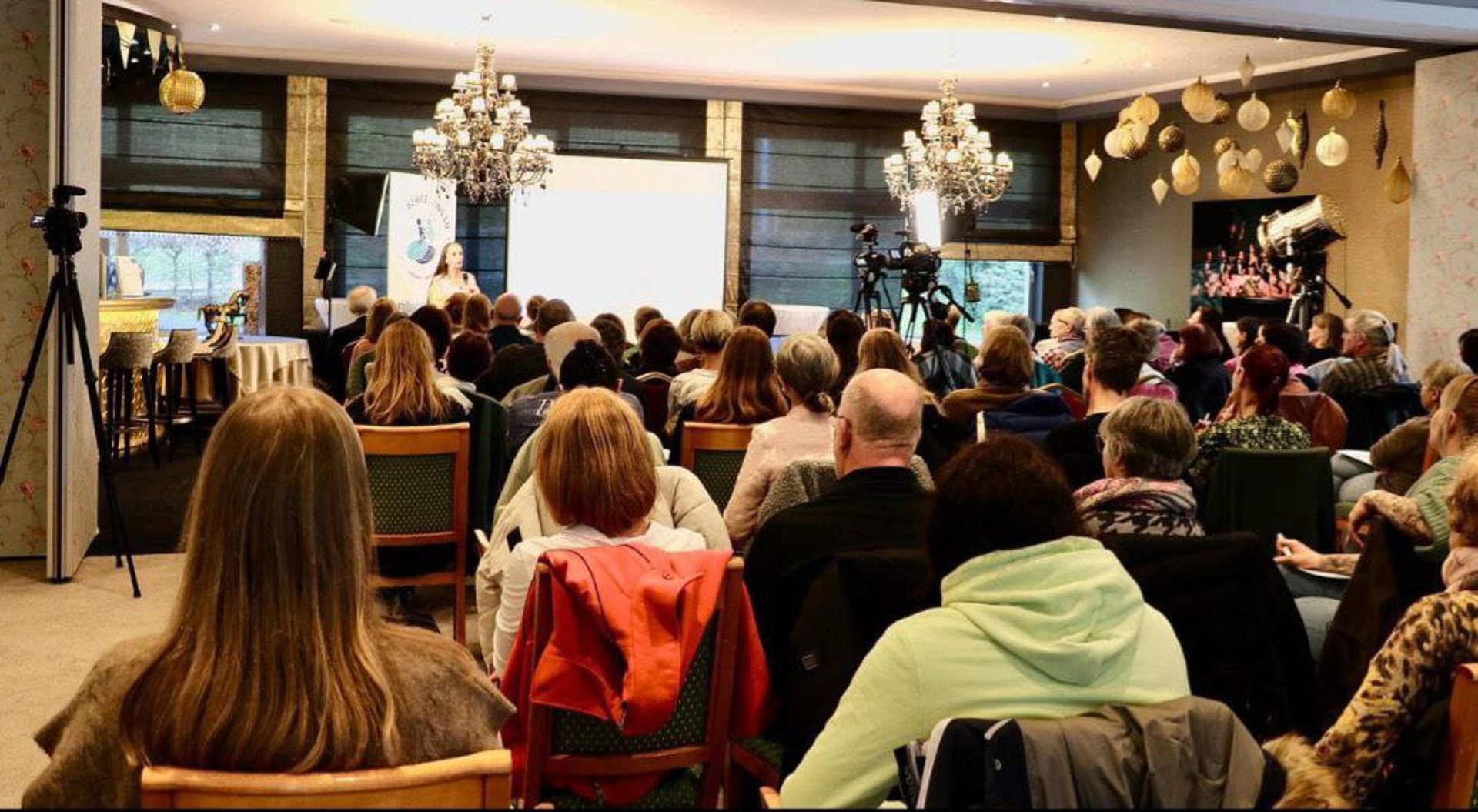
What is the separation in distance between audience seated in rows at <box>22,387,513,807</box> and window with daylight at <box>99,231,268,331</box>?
12.8 metres

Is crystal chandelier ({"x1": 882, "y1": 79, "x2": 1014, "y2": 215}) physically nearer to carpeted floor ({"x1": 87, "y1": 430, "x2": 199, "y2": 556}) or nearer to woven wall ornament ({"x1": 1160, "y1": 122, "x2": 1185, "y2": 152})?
woven wall ornament ({"x1": 1160, "y1": 122, "x2": 1185, "y2": 152})

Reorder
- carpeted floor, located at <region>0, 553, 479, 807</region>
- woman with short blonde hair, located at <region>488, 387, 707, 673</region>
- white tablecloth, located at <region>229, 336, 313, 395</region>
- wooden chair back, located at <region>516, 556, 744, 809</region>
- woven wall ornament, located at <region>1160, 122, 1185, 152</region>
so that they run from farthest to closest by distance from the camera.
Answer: woven wall ornament, located at <region>1160, 122, 1185, 152</region> → white tablecloth, located at <region>229, 336, 313, 395</region> → carpeted floor, located at <region>0, 553, 479, 807</region> → woman with short blonde hair, located at <region>488, 387, 707, 673</region> → wooden chair back, located at <region>516, 556, 744, 809</region>

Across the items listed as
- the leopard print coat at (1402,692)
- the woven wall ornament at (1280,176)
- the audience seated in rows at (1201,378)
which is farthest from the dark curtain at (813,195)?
the leopard print coat at (1402,692)

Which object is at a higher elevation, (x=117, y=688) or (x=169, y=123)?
(x=169, y=123)

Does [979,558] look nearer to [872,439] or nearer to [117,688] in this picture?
[117,688]

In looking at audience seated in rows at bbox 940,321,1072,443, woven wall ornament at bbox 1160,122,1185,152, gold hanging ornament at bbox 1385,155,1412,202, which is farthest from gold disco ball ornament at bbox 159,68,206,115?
gold hanging ornament at bbox 1385,155,1412,202

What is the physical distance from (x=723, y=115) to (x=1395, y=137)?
6.22 m

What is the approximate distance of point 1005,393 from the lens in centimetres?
543

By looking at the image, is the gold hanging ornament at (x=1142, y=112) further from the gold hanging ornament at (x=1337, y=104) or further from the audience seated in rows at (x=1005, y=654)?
the audience seated in rows at (x=1005, y=654)

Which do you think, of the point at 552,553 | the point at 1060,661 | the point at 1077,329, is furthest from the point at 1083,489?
the point at 1077,329

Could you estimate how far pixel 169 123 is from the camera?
13445mm

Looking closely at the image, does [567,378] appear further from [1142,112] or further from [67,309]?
[1142,112]

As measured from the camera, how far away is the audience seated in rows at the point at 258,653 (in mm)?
1647

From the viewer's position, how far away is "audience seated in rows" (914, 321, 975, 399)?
732 centimetres
